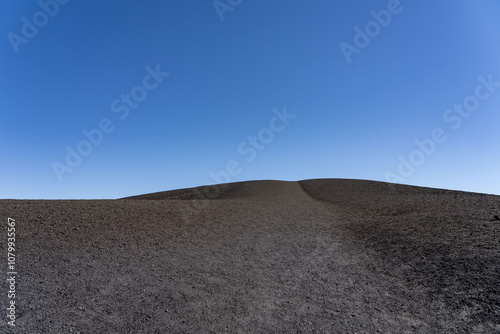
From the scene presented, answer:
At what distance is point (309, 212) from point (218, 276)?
11.4 m

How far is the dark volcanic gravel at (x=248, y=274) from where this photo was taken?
18.2 ft

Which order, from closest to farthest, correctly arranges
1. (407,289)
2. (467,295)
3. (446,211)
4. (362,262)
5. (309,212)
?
1. (467,295)
2. (407,289)
3. (362,262)
4. (446,211)
5. (309,212)

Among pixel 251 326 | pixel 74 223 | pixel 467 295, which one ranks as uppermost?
pixel 74 223

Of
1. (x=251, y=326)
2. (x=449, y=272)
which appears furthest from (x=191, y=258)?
(x=449, y=272)

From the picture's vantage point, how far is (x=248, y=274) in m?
7.98

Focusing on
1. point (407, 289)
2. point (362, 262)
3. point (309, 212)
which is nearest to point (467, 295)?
point (407, 289)

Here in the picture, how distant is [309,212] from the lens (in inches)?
719

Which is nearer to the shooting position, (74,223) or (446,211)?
(74,223)

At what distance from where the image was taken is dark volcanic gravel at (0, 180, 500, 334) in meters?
5.55

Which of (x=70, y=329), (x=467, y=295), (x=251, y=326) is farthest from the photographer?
(x=467, y=295)

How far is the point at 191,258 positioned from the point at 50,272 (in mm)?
3551

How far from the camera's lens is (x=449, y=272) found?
7465mm

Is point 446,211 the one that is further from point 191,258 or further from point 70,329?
point 70,329

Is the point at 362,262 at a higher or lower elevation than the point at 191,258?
lower
